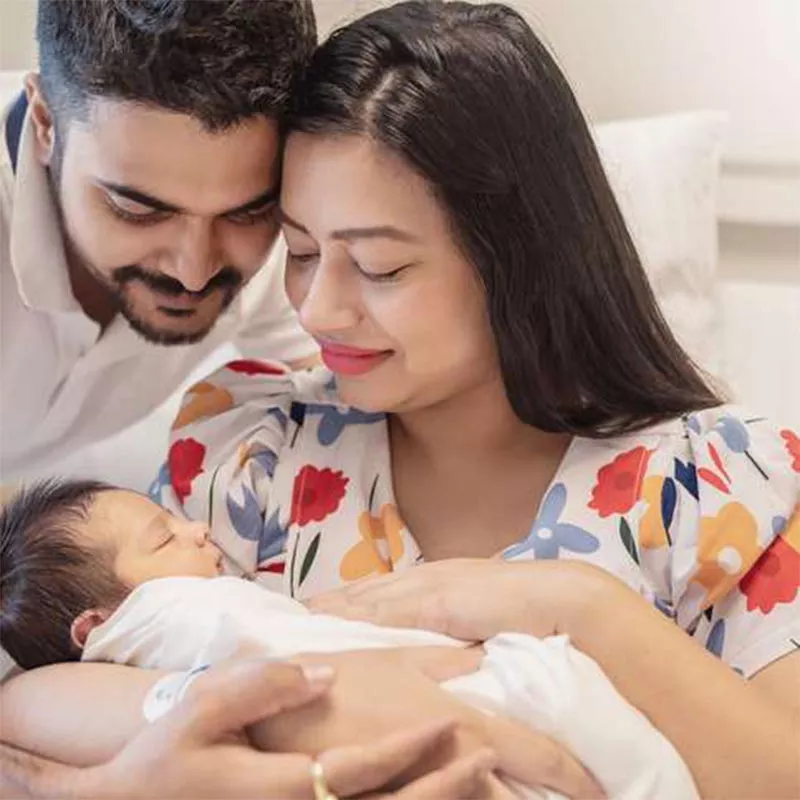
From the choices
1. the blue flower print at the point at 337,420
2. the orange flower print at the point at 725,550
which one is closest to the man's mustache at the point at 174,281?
the blue flower print at the point at 337,420

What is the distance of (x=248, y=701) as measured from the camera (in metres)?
0.68

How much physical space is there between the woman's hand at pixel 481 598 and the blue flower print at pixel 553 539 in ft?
0.13

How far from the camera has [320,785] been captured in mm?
666

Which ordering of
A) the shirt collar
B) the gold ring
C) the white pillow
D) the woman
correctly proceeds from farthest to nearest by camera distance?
the white pillow
the shirt collar
the woman
the gold ring

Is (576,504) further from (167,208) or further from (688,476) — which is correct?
(167,208)

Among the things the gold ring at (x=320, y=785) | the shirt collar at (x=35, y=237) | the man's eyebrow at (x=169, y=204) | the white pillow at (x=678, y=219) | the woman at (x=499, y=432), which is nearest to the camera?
the gold ring at (x=320, y=785)

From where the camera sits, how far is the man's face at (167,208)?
0.84 meters

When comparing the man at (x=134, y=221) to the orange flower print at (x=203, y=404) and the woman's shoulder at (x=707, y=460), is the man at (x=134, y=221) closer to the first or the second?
the orange flower print at (x=203, y=404)

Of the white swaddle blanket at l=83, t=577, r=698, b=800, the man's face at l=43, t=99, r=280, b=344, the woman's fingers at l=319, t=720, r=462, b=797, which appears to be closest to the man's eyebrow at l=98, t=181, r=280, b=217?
the man's face at l=43, t=99, r=280, b=344

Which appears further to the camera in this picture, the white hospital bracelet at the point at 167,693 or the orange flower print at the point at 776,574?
the orange flower print at the point at 776,574

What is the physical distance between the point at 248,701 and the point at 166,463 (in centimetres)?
30

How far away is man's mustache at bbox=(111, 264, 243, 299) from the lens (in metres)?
0.94

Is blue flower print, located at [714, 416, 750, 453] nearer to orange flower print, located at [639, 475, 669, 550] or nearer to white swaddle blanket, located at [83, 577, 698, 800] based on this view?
orange flower print, located at [639, 475, 669, 550]

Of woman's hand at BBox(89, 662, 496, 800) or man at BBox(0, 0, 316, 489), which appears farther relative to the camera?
man at BBox(0, 0, 316, 489)
